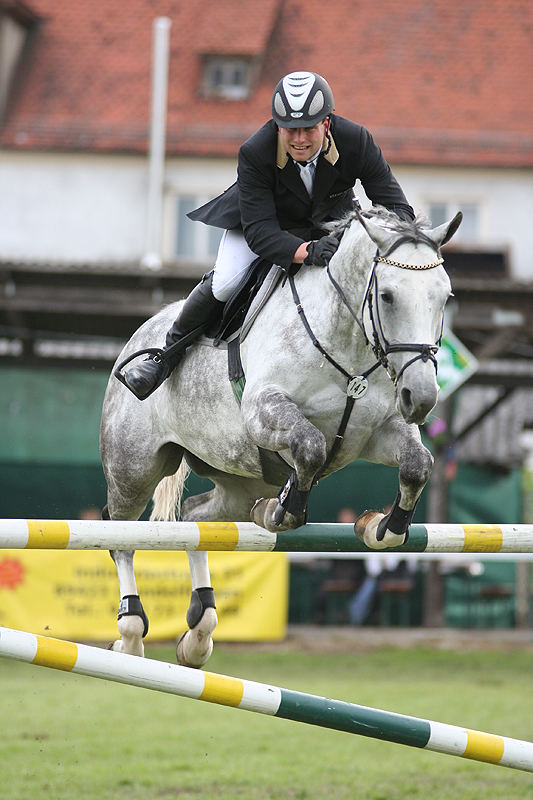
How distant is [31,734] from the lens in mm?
7879

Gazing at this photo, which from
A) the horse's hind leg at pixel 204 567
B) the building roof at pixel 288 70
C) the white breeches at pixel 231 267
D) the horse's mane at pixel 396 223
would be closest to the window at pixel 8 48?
the building roof at pixel 288 70

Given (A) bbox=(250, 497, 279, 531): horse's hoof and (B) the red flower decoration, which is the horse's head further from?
(B) the red flower decoration

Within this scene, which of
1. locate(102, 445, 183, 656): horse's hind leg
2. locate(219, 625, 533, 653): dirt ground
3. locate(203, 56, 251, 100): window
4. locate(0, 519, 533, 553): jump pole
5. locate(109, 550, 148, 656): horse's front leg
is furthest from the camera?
locate(203, 56, 251, 100): window

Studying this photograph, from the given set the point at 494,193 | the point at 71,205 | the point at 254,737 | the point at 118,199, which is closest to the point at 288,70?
the point at 118,199

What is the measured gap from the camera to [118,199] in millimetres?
18641

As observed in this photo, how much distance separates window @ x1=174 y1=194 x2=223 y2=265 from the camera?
1881cm

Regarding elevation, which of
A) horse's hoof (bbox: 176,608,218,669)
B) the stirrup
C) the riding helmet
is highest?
the riding helmet

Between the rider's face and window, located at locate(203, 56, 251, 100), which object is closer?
the rider's face

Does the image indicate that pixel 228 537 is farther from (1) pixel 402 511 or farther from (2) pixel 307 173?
(2) pixel 307 173

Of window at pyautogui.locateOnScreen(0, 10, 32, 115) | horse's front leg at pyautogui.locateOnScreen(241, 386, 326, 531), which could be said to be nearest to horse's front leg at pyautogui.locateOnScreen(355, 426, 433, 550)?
horse's front leg at pyautogui.locateOnScreen(241, 386, 326, 531)

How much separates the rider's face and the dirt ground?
8.64m

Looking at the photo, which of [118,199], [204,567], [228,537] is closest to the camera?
[228,537]

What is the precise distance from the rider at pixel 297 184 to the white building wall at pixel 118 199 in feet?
46.3

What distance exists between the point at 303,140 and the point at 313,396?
0.94 metres
